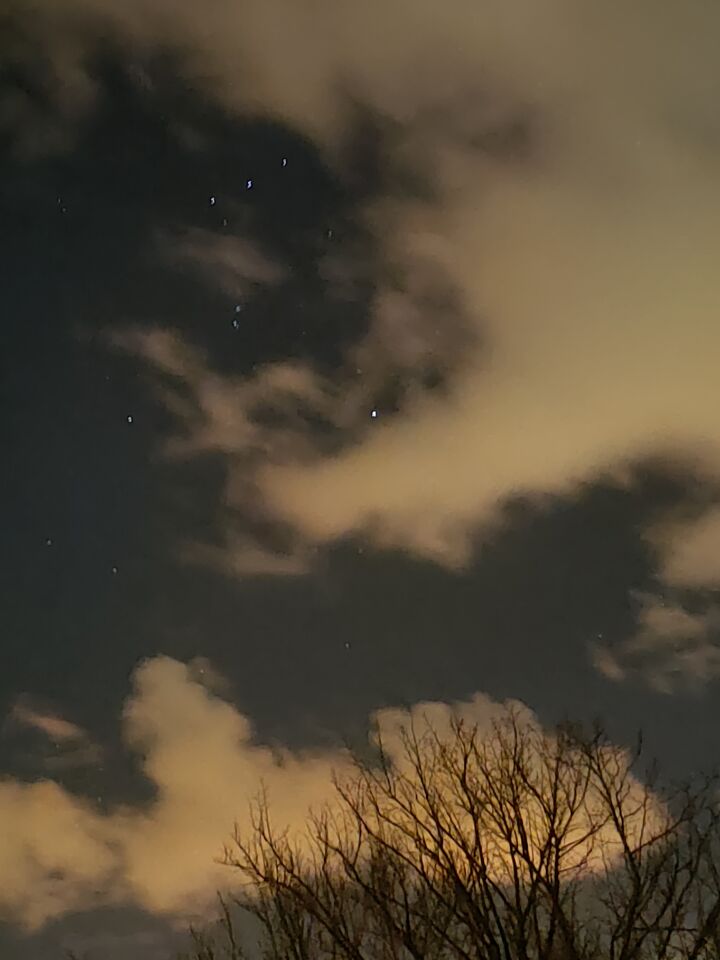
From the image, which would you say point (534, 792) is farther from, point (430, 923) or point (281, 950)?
point (281, 950)

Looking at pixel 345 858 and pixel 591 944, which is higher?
pixel 345 858

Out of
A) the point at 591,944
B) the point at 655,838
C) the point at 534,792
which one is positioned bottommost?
the point at 591,944

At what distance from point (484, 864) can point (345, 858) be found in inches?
69.5

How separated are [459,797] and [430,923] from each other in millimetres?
1499

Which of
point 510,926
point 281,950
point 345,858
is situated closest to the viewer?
point 510,926

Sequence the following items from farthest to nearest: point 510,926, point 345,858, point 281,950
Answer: point 281,950
point 345,858
point 510,926

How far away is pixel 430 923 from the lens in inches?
454

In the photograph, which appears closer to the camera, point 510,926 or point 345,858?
point 510,926

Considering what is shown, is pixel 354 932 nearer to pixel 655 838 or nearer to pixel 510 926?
pixel 510 926

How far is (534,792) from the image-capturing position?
37.2ft

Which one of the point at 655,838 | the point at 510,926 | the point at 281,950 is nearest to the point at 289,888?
the point at 281,950

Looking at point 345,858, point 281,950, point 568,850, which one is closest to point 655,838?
point 568,850

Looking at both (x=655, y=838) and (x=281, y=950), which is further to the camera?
(x=281, y=950)

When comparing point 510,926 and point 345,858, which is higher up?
point 345,858
